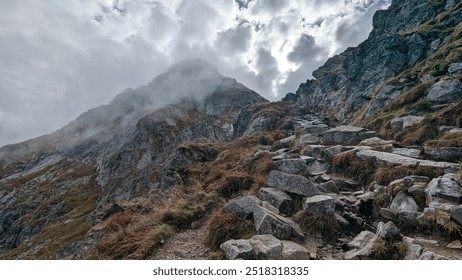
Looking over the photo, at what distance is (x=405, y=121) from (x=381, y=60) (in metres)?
43.0

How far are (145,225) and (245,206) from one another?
356 cm

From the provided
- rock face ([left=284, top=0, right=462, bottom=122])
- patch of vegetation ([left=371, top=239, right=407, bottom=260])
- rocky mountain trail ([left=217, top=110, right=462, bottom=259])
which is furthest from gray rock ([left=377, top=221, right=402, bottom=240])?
rock face ([left=284, top=0, right=462, bottom=122])

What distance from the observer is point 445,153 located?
1170cm

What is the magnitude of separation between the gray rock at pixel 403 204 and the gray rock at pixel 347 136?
1094 cm

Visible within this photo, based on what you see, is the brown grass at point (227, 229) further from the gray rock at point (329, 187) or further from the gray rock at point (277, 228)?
the gray rock at point (329, 187)

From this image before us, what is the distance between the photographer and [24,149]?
543 ft

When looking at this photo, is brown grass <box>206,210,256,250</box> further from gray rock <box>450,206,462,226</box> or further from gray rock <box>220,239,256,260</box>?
gray rock <box>450,206,462,226</box>

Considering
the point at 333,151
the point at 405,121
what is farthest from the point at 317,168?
the point at 405,121

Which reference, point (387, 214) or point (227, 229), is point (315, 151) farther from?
point (227, 229)

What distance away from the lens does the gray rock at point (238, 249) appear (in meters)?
6.77

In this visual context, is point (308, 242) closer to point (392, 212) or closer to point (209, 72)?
point (392, 212)

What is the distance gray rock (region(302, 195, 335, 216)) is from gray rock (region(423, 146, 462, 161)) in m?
6.76

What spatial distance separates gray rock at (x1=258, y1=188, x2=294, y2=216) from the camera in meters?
9.55

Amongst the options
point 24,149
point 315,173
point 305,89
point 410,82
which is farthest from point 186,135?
point 24,149
